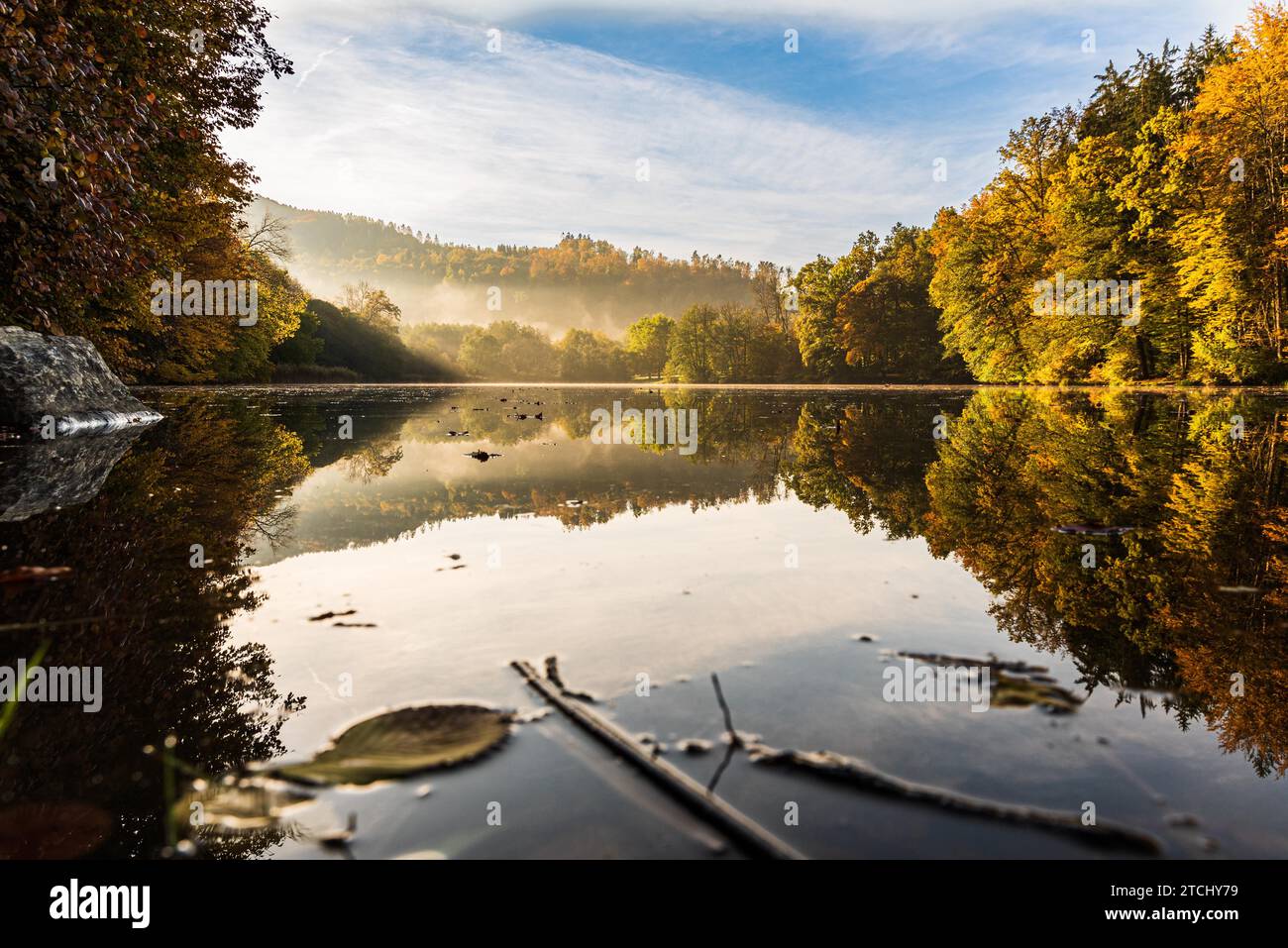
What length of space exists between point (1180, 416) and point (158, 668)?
20.7 m

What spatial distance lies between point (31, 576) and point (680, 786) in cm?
410

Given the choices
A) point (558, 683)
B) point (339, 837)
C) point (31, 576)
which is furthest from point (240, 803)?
point (31, 576)

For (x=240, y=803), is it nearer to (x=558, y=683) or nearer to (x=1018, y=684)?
(x=558, y=683)

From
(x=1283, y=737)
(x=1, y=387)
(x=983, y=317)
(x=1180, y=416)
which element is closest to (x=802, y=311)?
(x=983, y=317)

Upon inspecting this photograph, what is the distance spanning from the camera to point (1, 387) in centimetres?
1196

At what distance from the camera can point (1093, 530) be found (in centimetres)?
530

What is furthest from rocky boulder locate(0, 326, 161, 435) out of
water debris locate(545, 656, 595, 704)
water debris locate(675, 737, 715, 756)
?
water debris locate(675, 737, 715, 756)

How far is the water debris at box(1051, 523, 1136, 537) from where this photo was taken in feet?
17.3

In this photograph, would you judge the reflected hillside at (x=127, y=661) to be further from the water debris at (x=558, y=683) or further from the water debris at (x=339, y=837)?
the water debris at (x=558, y=683)

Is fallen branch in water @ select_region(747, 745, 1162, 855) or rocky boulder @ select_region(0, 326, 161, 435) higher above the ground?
rocky boulder @ select_region(0, 326, 161, 435)

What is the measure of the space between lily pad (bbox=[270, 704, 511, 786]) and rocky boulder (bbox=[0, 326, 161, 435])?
13772mm

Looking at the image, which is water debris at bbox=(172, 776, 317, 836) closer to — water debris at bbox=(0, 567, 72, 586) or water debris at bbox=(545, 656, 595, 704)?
water debris at bbox=(545, 656, 595, 704)

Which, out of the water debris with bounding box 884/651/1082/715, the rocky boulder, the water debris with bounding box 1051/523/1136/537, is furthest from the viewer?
the rocky boulder
